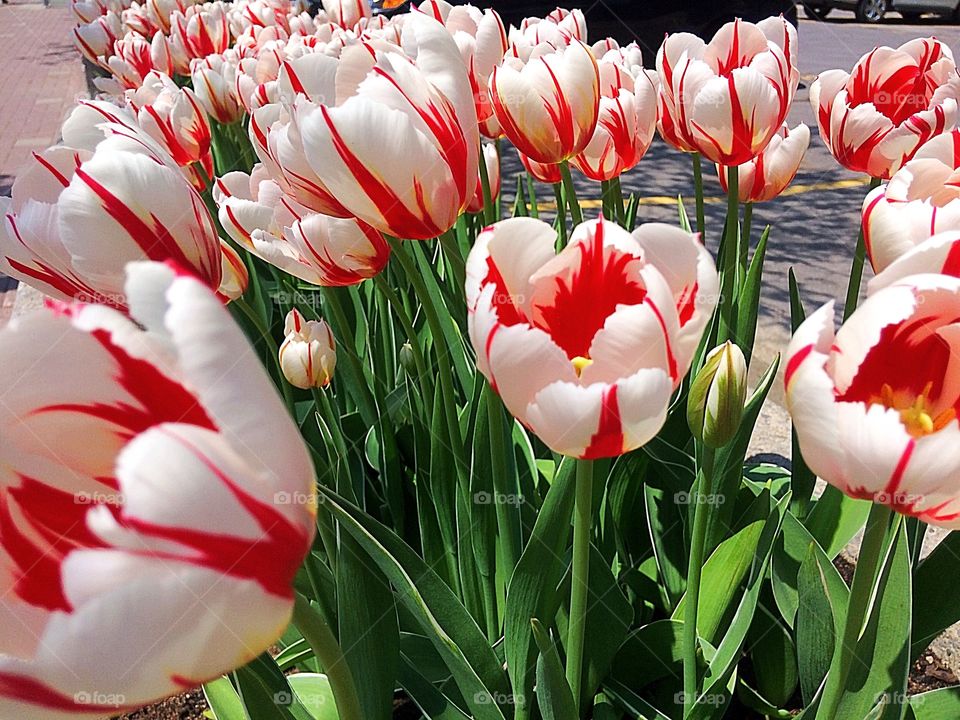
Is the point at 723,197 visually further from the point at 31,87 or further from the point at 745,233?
the point at 31,87

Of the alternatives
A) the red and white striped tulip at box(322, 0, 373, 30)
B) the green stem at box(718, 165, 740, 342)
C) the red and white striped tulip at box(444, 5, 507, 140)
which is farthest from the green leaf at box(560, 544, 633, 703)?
the red and white striped tulip at box(322, 0, 373, 30)

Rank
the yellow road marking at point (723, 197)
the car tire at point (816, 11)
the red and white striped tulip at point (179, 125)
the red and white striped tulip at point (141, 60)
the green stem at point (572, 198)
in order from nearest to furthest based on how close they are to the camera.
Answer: the green stem at point (572, 198), the red and white striped tulip at point (179, 125), the red and white striped tulip at point (141, 60), the yellow road marking at point (723, 197), the car tire at point (816, 11)

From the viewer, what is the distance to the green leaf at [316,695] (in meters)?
1.28

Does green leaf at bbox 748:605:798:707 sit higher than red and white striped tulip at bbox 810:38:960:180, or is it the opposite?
red and white striped tulip at bbox 810:38:960:180

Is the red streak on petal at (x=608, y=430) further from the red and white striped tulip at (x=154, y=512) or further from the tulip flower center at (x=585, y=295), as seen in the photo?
the red and white striped tulip at (x=154, y=512)

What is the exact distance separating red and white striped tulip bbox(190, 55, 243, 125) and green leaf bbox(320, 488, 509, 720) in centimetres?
164

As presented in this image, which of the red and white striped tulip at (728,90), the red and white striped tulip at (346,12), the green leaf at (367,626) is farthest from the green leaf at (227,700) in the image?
the red and white striped tulip at (346,12)

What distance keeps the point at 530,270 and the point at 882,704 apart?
2.04 feet

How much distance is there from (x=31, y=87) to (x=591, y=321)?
10365mm

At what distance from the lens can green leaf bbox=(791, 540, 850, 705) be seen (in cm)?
101

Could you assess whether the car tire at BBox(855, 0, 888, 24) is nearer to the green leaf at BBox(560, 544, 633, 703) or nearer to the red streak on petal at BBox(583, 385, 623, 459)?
the green leaf at BBox(560, 544, 633, 703)

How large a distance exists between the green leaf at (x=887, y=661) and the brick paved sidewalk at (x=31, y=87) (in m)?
2.95

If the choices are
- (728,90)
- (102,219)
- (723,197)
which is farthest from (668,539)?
(723,197)

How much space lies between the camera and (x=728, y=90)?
1.17 meters
